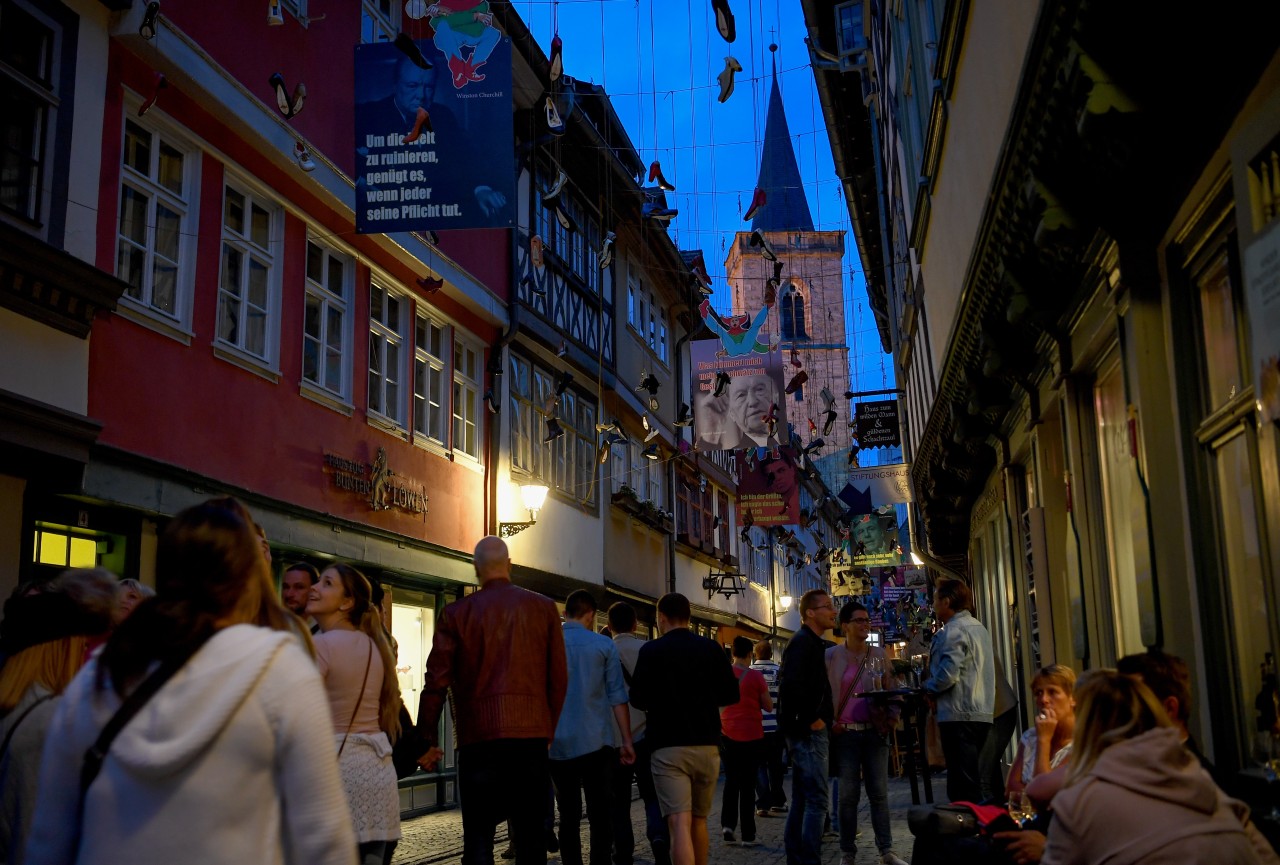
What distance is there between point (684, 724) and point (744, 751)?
4067 millimetres

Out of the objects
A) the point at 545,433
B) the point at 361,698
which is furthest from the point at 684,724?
the point at 545,433

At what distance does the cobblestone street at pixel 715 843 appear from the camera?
1067 centimetres

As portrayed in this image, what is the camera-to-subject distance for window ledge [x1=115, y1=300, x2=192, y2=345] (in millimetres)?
11039

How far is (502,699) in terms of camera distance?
684cm

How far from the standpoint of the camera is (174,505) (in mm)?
11578

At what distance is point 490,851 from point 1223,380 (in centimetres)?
384

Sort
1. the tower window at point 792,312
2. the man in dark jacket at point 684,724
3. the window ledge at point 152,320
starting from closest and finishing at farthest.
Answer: the man in dark jacket at point 684,724 < the window ledge at point 152,320 < the tower window at point 792,312

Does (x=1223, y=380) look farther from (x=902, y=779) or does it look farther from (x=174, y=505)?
(x=902, y=779)

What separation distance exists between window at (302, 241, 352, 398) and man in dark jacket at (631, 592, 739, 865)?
7049 mm

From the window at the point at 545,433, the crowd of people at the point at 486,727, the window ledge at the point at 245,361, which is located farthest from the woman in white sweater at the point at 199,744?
the window at the point at 545,433

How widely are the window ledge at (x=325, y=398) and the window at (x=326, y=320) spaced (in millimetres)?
56

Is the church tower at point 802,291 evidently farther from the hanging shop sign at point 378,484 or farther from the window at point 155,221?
the window at point 155,221

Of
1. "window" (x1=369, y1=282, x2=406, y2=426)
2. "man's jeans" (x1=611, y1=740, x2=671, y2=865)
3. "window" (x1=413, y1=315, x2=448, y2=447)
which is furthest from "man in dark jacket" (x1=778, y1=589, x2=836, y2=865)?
"window" (x1=413, y1=315, x2=448, y2=447)

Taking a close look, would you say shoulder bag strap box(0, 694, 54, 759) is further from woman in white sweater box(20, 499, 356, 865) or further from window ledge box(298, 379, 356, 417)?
window ledge box(298, 379, 356, 417)
